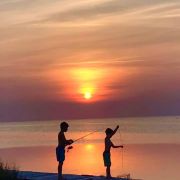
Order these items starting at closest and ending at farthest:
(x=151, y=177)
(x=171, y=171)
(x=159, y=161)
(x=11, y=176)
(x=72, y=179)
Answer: (x=11, y=176) < (x=72, y=179) < (x=151, y=177) < (x=171, y=171) < (x=159, y=161)

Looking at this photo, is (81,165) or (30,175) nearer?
(30,175)

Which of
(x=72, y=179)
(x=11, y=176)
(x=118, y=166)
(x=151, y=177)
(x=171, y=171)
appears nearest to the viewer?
(x=11, y=176)

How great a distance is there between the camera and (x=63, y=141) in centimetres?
1584

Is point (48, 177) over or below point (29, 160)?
below

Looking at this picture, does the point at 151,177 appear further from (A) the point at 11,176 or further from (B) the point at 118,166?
(A) the point at 11,176

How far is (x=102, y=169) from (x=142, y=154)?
35.0 ft

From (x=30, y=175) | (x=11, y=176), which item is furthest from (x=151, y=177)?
(x=11, y=176)

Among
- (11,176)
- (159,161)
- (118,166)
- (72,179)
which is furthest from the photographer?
(159,161)

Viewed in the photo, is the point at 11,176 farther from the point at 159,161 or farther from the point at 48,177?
the point at 159,161

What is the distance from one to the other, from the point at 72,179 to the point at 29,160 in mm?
21386

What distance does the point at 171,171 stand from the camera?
94.2ft

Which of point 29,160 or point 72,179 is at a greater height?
point 29,160

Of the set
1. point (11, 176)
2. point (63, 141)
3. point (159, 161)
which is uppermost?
point (159, 161)

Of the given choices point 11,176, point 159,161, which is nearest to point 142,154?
point 159,161
